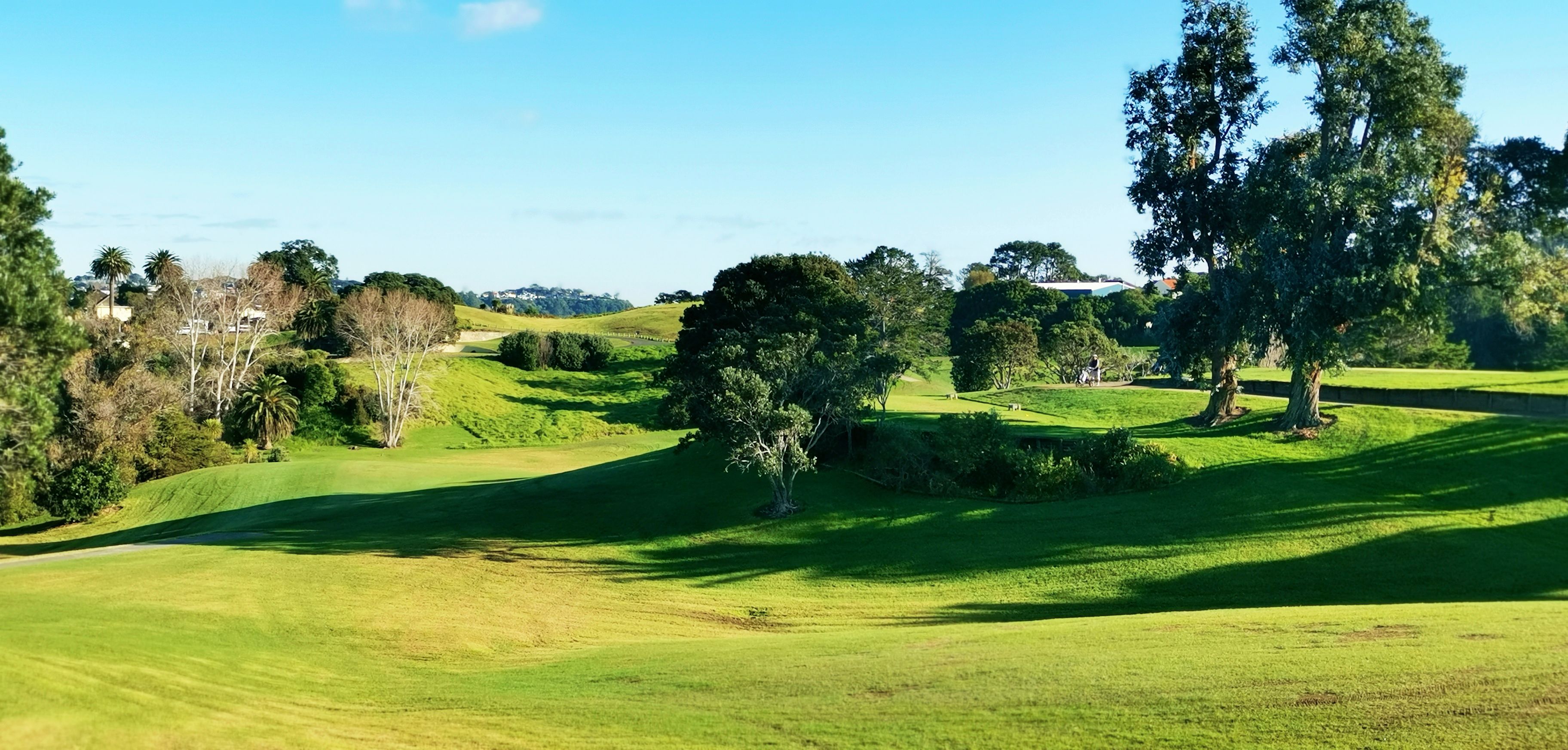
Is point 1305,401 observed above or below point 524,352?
below

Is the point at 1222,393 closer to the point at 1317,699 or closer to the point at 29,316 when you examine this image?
the point at 1317,699

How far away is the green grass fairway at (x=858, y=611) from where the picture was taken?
1220 centimetres

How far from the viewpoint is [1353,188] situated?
31141mm

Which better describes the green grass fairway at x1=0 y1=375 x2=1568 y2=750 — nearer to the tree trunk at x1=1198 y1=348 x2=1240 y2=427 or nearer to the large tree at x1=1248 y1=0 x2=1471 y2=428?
the tree trunk at x1=1198 y1=348 x2=1240 y2=427

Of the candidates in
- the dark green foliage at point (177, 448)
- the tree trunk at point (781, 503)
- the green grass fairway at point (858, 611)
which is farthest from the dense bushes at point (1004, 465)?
the dark green foliage at point (177, 448)

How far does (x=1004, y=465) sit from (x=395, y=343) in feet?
188

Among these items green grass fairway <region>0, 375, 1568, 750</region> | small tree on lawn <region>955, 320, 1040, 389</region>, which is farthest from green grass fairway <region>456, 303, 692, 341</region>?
green grass fairway <region>0, 375, 1568, 750</region>

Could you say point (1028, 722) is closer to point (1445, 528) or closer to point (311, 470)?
point (1445, 528)

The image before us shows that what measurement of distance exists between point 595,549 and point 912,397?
32.7m

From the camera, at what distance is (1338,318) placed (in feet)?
104

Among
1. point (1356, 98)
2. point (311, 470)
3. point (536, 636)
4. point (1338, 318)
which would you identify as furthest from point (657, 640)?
point (311, 470)

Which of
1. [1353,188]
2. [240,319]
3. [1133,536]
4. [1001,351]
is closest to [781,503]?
[1133,536]

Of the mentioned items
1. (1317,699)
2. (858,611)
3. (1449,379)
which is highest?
(1449,379)

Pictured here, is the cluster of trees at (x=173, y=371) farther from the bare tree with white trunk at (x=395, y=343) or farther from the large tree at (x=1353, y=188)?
the large tree at (x=1353, y=188)
